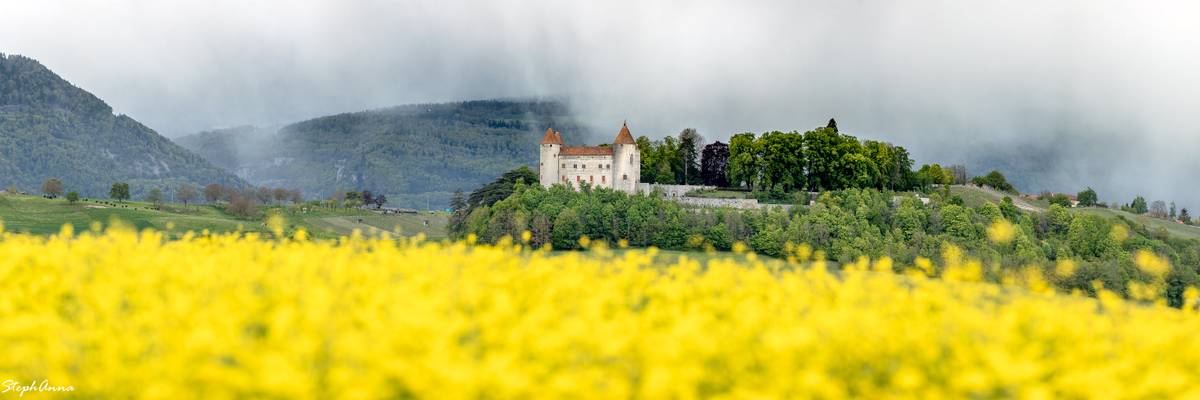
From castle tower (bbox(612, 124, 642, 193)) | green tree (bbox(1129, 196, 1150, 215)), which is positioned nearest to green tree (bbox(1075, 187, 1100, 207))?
green tree (bbox(1129, 196, 1150, 215))

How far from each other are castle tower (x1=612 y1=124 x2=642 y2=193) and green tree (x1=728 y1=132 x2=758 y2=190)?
14.2m

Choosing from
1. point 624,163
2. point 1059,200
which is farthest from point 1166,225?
point 624,163

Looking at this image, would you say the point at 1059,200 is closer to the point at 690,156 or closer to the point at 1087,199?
the point at 1087,199

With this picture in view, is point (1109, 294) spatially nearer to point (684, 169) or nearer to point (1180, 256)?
point (684, 169)

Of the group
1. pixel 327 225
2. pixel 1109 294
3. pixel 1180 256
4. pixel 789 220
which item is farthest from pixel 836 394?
pixel 327 225

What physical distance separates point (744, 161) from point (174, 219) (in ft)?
242

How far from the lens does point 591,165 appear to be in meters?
96.0

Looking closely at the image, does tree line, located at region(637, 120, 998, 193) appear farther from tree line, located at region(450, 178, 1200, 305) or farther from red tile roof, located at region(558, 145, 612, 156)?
red tile roof, located at region(558, 145, 612, 156)

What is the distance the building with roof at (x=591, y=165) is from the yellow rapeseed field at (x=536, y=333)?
78.6 m

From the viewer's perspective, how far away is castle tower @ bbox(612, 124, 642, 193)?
95.9m

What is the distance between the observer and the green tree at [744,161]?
342 feet

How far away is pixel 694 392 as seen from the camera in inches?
410

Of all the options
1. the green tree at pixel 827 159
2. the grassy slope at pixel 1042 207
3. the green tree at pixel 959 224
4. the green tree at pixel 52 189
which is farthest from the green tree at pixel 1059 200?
the green tree at pixel 52 189
